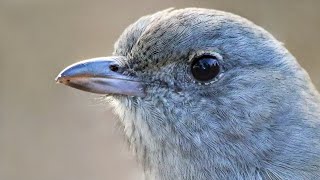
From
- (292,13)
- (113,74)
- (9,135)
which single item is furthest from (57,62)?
(113,74)

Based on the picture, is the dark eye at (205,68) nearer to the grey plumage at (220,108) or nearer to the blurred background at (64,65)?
the grey plumage at (220,108)

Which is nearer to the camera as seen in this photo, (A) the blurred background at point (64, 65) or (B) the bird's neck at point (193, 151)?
(B) the bird's neck at point (193, 151)

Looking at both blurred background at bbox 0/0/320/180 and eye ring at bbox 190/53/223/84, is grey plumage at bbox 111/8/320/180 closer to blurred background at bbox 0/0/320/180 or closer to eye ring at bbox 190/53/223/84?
eye ring at bbox 190/53/223/84

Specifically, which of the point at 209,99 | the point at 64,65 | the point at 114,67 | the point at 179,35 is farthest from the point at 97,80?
the point at 64,65

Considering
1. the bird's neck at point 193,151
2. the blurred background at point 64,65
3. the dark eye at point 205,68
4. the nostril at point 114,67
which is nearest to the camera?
the bird's neck at point 193,151

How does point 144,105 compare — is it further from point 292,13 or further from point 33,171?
point 292,13

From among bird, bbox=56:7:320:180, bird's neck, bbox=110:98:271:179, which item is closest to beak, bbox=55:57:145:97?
bird, bbox=56:7:320:180

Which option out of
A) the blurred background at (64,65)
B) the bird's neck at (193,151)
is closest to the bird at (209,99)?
the bird's neck at (193,151)
